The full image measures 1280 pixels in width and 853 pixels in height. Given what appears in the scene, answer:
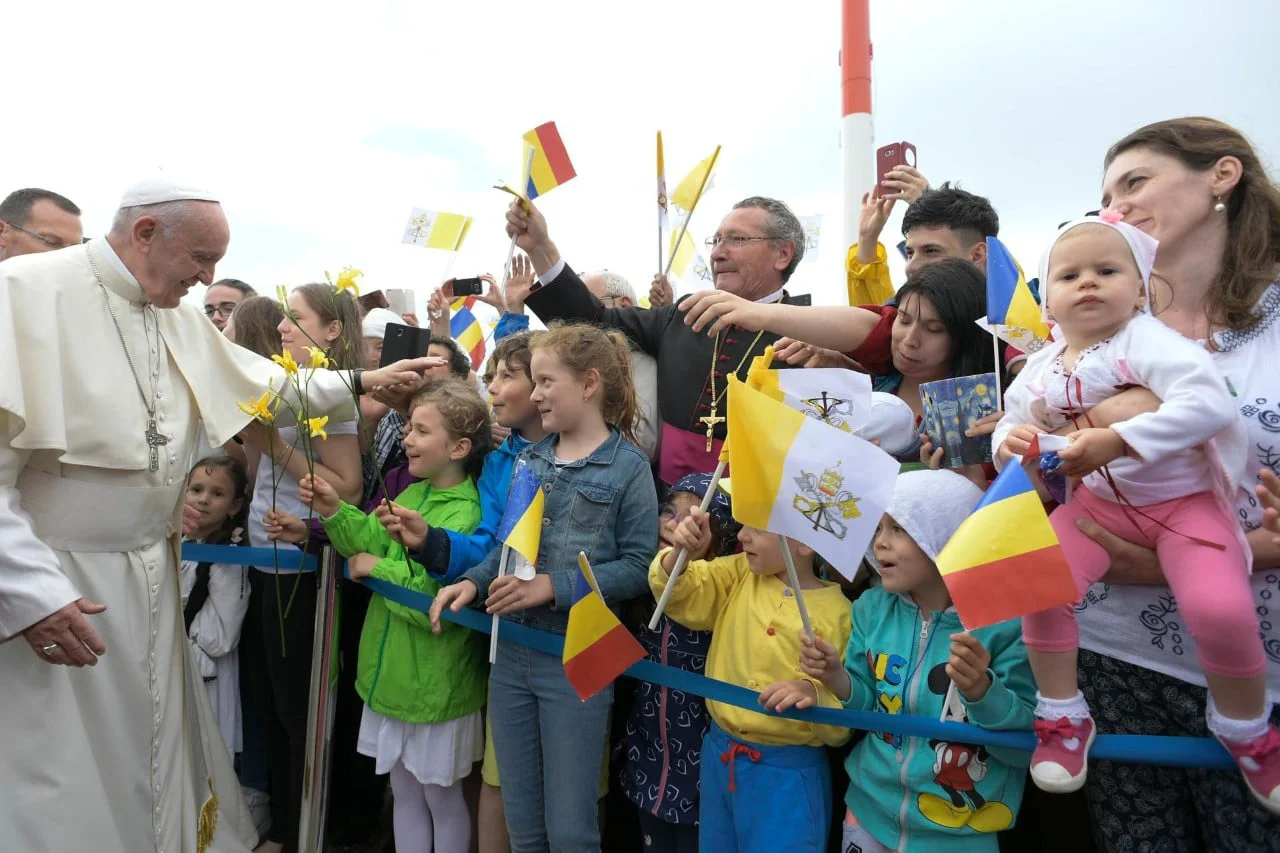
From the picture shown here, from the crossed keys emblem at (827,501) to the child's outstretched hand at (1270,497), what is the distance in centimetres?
88

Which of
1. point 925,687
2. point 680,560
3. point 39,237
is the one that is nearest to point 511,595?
point 680,560

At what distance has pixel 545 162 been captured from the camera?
419 cm

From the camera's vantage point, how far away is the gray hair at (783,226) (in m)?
3.89

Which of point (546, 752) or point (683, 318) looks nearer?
point (546, 752)

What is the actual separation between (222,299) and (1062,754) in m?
5.34

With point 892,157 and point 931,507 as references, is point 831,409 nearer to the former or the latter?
point 931,507

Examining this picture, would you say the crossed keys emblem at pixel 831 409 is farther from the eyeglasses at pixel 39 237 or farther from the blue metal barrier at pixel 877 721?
the eyeglasses at pixel 39 237

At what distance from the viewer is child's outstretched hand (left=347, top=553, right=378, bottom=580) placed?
352 centimetres

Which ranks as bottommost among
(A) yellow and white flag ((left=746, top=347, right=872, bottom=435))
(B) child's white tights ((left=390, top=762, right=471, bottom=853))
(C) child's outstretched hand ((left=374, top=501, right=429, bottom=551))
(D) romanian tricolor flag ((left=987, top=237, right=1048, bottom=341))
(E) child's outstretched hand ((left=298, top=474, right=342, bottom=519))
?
(B) child's white tights ((left=390, top=762, right=471, bottom=853))

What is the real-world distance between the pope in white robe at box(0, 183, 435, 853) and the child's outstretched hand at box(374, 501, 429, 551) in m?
0.71

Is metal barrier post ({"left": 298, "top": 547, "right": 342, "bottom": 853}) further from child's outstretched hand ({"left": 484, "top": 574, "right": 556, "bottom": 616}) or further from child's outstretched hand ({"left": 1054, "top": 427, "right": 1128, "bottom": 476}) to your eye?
child's outstretched hand ({"left": 1054, "top": 427, "right": 1128, "bottom": 476})

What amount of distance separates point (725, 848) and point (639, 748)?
0.55 meters

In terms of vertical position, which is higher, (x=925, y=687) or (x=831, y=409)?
(x=831, y=409)

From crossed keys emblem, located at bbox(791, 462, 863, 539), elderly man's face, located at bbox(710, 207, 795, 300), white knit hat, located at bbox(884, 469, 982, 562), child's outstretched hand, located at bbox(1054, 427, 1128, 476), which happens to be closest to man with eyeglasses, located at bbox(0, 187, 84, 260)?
elderly man's face, located at bbox(710, 207, 795, 300)
